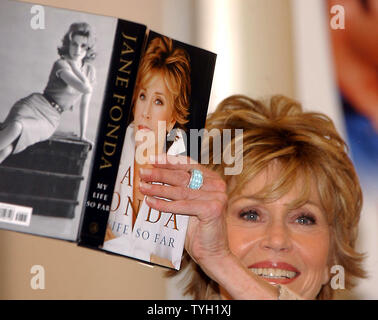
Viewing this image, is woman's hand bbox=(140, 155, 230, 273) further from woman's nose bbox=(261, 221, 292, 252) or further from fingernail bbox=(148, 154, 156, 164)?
woman's nose bbox=(261, 221, 292, 252)

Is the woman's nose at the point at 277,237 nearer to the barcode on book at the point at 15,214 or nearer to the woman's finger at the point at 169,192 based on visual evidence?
the woman's finger at the point at 169,192

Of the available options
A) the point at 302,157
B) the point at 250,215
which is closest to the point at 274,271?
the point at 250,215

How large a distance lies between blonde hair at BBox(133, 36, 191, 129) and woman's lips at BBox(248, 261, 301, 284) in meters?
0.57

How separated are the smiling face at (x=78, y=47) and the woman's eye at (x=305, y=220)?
0.76 m

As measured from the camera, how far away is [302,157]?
1.44 m

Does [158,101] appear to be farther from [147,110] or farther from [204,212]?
[204,212]

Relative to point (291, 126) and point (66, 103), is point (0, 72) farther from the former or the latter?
point (291, 126)

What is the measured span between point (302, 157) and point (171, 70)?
0.58 meters

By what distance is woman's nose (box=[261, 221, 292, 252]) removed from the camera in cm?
141

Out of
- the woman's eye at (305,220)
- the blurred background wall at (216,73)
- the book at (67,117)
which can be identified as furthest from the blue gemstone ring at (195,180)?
the blurred background wall at (216,73)

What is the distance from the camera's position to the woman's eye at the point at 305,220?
1.46 m

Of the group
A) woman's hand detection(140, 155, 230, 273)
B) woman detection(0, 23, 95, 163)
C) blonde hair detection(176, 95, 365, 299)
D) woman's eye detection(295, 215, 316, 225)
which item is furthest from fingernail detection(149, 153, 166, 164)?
woman's eye detection(295, 215, 316, 225)
